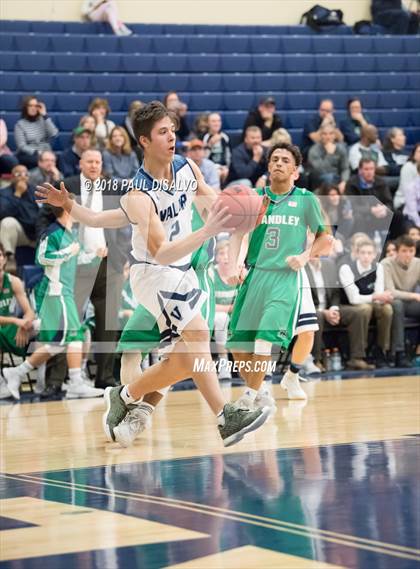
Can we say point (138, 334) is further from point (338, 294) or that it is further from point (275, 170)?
point (338, 294)

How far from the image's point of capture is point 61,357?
34.9 ft

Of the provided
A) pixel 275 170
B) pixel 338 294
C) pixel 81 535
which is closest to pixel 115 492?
pixel 81 535

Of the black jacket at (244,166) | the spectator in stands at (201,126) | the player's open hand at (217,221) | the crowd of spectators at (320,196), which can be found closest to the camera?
the player's open hand at (217,221)

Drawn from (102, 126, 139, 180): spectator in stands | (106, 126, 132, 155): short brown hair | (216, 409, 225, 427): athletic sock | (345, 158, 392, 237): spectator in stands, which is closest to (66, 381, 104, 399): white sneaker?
(102, 126, 139, 180): spectator in stands

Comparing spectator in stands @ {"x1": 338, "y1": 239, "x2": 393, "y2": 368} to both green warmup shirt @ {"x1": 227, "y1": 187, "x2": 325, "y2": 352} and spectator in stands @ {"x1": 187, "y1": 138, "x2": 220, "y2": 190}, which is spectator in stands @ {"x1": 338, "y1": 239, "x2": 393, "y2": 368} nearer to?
A: spectator in stands @ {"x1": 187, "y1": 138, "x2": 220, "y2": 190}

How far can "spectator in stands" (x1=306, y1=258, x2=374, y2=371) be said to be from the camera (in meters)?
11.8

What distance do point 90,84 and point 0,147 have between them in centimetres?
300

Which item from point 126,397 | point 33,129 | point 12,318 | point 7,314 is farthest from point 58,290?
point 126,397

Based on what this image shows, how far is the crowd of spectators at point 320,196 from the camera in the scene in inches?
435

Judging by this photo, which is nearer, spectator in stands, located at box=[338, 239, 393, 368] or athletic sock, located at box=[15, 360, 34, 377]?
athletic sock, located at box=[15, 360, 34, 377]

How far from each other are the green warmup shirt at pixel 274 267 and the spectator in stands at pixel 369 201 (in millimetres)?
4184

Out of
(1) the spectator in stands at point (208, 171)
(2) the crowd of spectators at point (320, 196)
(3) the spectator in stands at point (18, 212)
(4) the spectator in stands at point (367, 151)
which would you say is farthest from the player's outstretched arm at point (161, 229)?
(4) the spectator in stands at point (367, 151)

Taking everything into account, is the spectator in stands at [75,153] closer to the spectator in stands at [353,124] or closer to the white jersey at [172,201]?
the spectator in stands at [353,124]

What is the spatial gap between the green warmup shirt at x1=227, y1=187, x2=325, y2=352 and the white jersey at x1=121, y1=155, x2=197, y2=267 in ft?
6.13
